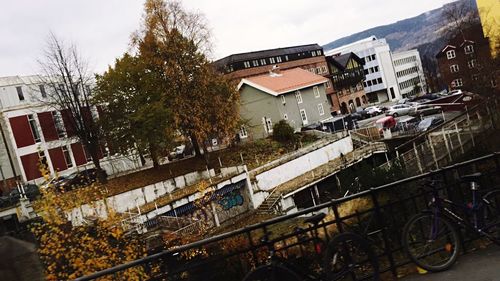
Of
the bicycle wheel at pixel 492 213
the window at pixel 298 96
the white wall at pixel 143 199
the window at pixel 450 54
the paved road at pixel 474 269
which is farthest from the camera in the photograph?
the window at pixel 450 54

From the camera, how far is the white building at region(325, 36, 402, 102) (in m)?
93.5

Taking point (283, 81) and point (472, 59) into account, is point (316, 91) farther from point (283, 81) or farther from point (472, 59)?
point (472, 59)

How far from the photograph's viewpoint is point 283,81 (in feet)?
176

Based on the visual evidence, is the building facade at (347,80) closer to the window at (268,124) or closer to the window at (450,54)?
the window at (450,54)

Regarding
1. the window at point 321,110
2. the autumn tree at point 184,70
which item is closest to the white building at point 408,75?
the window at point 321,110

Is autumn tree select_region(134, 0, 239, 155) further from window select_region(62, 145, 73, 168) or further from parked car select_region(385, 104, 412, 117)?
parked car select_region(385, 104, 412, 117)

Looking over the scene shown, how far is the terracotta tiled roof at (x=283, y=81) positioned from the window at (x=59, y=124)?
71.6ft

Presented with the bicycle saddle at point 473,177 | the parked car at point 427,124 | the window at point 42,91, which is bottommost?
the parked car at point 427,124

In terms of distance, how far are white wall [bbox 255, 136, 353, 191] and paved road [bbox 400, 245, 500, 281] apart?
967 inches

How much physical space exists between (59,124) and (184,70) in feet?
51.0

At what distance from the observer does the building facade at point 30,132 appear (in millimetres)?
40375

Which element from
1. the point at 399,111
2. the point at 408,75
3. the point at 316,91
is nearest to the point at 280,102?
the point at 316,91

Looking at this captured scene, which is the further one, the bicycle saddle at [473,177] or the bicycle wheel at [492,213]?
the bicycle wheel at [492,213]

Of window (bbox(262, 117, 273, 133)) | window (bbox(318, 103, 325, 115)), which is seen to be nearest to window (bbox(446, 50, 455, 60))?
window (bbox(318, 103, 325, 115))
